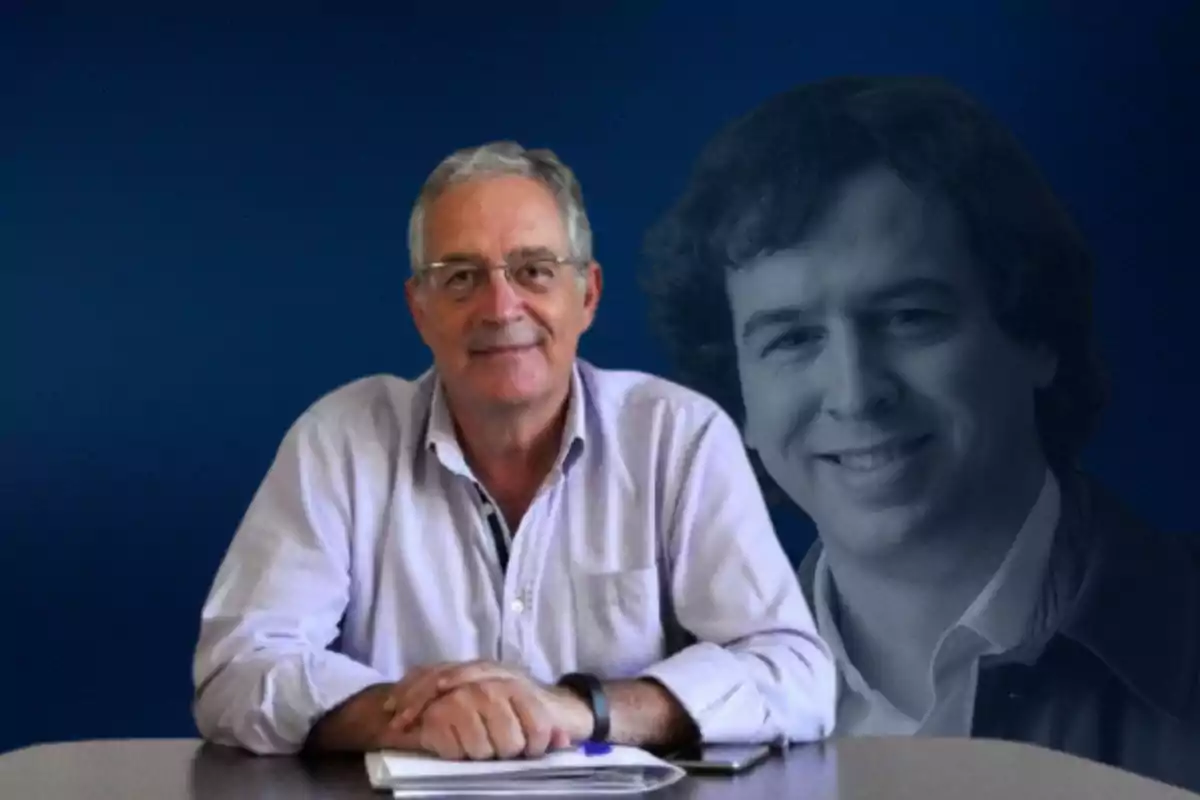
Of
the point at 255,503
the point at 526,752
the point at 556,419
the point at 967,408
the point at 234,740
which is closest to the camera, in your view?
the point at 526,752

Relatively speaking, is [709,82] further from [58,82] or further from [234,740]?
[234,740]

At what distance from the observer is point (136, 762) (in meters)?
1.36

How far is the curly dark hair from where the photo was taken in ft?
8.55

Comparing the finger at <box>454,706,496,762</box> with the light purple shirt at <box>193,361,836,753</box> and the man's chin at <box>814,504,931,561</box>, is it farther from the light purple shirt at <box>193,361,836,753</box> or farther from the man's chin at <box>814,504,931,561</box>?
the man's chin at <box>814,504,931,561</box>

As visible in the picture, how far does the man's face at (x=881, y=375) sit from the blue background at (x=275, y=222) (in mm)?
161

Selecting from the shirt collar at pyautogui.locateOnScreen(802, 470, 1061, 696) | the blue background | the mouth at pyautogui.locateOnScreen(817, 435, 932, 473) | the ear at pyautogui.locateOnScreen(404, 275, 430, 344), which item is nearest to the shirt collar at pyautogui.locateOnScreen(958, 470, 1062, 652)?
the shirt collar at pyautogui.locateOnScreen(802, 470, 1061, 696)

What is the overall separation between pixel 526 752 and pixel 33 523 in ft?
4.79

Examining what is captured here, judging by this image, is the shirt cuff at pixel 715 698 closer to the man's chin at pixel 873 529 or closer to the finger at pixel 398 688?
the finger at pixel 398 688

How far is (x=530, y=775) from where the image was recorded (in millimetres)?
Answer: 1216

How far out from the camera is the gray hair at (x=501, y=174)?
179 cm

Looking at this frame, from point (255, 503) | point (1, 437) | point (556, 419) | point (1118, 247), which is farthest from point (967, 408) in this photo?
point (1, 437)

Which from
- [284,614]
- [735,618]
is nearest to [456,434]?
[284,614]

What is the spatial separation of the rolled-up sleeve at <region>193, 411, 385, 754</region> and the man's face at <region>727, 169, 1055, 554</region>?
1107 mm

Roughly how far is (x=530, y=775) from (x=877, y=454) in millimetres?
1529
